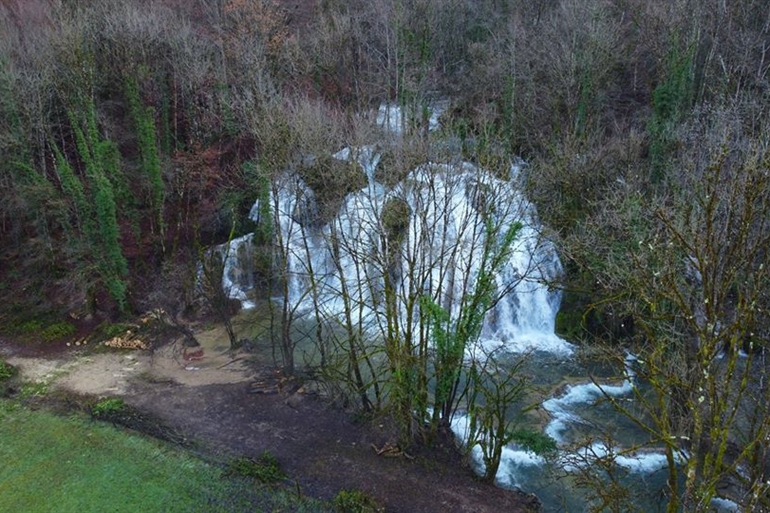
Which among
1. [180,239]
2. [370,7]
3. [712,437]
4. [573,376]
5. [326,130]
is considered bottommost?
[573,376]

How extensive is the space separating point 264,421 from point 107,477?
399 centimetres

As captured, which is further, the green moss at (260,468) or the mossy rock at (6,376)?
the mossy rock at (6,376)

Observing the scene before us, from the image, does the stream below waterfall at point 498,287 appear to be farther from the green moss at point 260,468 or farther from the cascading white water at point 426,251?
the green moss at point 260,468

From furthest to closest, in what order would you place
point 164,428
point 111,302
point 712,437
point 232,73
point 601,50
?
1. point 232,73
2. point 601,50
3. point 111,302
4. point 164,428
5. point 712,437

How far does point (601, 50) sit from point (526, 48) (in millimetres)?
3894

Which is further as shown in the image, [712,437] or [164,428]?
[164,428]

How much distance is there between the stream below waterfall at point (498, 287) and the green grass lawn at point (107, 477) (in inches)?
188

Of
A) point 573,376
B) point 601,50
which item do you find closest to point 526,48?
point 601,50

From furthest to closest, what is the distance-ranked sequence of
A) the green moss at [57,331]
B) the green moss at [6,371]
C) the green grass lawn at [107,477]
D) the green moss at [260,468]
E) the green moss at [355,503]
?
the green moss at [57,331]
the green moss at [6,371]
the green moss at [260,468]
the green grass lawn at [107,477]
the green moss at [355,503]

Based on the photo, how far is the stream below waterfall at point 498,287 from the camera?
1258 cm

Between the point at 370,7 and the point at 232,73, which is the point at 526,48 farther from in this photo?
the point at 232,73

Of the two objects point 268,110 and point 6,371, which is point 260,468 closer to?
point 268,110

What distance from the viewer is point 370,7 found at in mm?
31453

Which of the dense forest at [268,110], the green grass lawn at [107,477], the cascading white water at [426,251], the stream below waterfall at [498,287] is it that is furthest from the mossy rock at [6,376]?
the cascading white water at [426,251]
